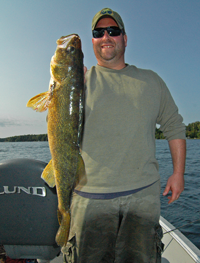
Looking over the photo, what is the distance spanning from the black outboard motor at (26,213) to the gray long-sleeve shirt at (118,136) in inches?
32.7

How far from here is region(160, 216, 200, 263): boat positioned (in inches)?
133

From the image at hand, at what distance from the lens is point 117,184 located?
2221 mm

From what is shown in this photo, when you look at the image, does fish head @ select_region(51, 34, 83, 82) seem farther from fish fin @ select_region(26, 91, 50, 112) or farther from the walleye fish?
fish fin @ select_region(26, 91, 50, 112)

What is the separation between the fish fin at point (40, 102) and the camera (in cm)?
210

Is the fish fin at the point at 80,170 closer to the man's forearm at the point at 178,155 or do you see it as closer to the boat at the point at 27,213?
the boat at the point at 27,213

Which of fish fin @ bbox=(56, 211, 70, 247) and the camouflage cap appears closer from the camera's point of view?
fish fin @ bbox=(56, 211, 70, 247)

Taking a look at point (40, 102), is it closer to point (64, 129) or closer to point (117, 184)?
point (64, 129)

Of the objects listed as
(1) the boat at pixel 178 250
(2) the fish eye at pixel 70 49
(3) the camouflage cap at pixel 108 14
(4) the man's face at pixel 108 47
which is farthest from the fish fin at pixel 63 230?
(3) the camouflage cap at pixel 108 14

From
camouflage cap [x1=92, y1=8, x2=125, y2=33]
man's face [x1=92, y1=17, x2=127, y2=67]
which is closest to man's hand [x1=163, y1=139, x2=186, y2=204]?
man's face [x1=92, y1=17, x2=127, y2=67]

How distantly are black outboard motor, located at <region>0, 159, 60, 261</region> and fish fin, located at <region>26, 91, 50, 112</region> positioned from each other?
1.07 meters

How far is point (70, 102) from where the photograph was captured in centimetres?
212

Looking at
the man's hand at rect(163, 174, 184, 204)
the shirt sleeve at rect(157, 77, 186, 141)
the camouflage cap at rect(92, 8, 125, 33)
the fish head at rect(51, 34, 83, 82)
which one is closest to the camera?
the fish head at rect(51, 34, 83, 82)

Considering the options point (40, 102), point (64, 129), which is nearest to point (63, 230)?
point (64, 129)

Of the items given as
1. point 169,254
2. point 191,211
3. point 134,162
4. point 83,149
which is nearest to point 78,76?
point 83,149
